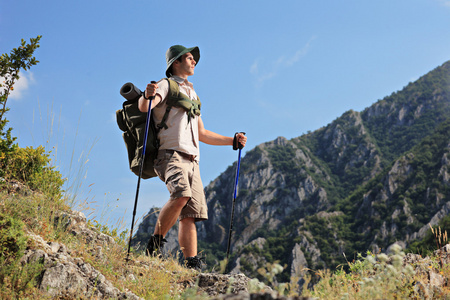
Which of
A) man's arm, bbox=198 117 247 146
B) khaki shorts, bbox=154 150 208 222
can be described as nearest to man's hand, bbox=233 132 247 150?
man's arm, bbox=198 117 247 146

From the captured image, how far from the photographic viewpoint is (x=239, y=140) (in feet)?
19.1

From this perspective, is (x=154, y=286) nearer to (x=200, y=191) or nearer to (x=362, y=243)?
(x=200, y=191)

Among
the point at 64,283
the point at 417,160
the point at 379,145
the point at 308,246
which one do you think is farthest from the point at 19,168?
the point at 379,145

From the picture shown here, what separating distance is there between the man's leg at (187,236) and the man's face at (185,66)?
6.62 feet

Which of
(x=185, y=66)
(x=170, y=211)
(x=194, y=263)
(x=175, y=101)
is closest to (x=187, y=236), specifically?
(x=194, y=263)

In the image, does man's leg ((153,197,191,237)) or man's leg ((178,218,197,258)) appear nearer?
man's leg ((153,197,191,237))

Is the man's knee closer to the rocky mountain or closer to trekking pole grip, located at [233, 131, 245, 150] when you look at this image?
trekking pole grip, located at [233, 131, 245, 150]

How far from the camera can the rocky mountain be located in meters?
102

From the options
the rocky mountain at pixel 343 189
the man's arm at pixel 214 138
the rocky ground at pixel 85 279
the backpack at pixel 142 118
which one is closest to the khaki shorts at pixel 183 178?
the backpack at pixel 142 118

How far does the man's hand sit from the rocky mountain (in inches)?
3338

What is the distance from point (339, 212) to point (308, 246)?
18706mm

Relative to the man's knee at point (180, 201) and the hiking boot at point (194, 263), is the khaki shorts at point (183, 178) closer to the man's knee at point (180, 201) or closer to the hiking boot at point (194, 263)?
the man's knee at point (180, 201)

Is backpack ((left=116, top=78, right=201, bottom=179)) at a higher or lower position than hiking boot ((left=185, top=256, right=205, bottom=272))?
higher

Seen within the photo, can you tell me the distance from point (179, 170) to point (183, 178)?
0.11 meters
